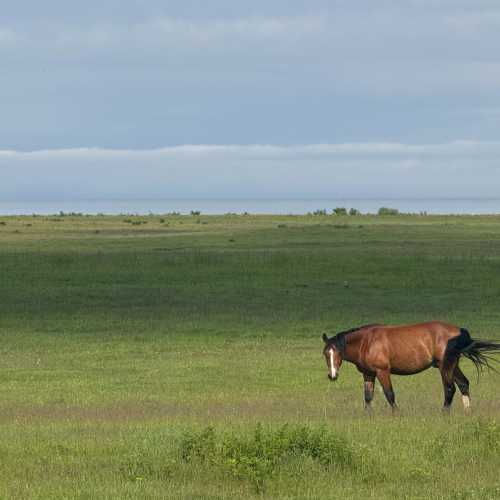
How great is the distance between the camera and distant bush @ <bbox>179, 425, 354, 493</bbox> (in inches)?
443

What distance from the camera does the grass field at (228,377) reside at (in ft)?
37.1

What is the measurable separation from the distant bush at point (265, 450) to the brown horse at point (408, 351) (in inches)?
154

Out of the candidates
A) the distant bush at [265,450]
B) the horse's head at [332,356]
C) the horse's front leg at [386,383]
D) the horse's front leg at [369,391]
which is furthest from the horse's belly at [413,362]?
the distant bush at [265,450]

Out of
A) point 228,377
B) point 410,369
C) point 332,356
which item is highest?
point 332,356

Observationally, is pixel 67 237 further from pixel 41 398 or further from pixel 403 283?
pixel 41 398

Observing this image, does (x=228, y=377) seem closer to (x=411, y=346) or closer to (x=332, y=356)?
(x=332, y=356)

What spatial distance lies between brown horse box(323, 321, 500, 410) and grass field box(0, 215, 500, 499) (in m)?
0.57

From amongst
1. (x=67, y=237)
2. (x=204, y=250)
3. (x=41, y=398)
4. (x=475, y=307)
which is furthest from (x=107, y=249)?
(x=41, y=398)

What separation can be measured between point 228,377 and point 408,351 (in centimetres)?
514

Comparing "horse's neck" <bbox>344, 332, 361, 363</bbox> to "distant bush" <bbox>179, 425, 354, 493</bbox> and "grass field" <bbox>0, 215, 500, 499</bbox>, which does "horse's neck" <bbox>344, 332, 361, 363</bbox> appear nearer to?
"grass field" <bbox>0, 215, 500, 499</bbox>

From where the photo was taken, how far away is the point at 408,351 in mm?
15891

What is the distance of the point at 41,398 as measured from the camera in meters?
18.0

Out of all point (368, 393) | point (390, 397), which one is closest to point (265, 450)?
point (390, 397)

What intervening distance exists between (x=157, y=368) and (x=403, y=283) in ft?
53.6
